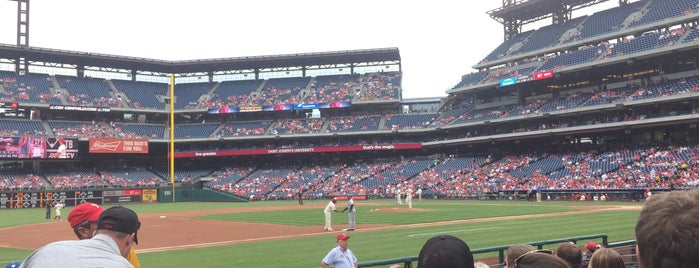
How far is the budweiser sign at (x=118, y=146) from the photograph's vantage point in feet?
245

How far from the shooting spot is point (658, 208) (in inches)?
95.1

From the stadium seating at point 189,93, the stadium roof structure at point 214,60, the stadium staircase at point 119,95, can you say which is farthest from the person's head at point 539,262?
the stadium seating at point 189,93

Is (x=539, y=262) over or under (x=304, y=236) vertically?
over

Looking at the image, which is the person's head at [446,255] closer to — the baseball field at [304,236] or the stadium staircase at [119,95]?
the baseball field at [304,236]

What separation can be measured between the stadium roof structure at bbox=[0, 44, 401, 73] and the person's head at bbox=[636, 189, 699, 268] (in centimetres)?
8350

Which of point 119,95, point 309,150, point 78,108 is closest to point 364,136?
point 309,150

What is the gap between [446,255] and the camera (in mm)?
3477

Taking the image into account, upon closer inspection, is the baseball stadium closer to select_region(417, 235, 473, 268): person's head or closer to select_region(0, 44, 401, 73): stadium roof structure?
select_region(0, 44, 401, 73): stadium roof structure

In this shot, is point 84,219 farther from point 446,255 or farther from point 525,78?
point 525,78

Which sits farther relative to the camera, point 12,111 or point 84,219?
point 12,111

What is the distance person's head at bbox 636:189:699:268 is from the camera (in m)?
2.31

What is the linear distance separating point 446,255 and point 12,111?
286ft

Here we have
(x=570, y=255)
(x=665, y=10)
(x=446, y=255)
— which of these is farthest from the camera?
(x=665, y=10)

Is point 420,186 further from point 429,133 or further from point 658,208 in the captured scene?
point 658,208
